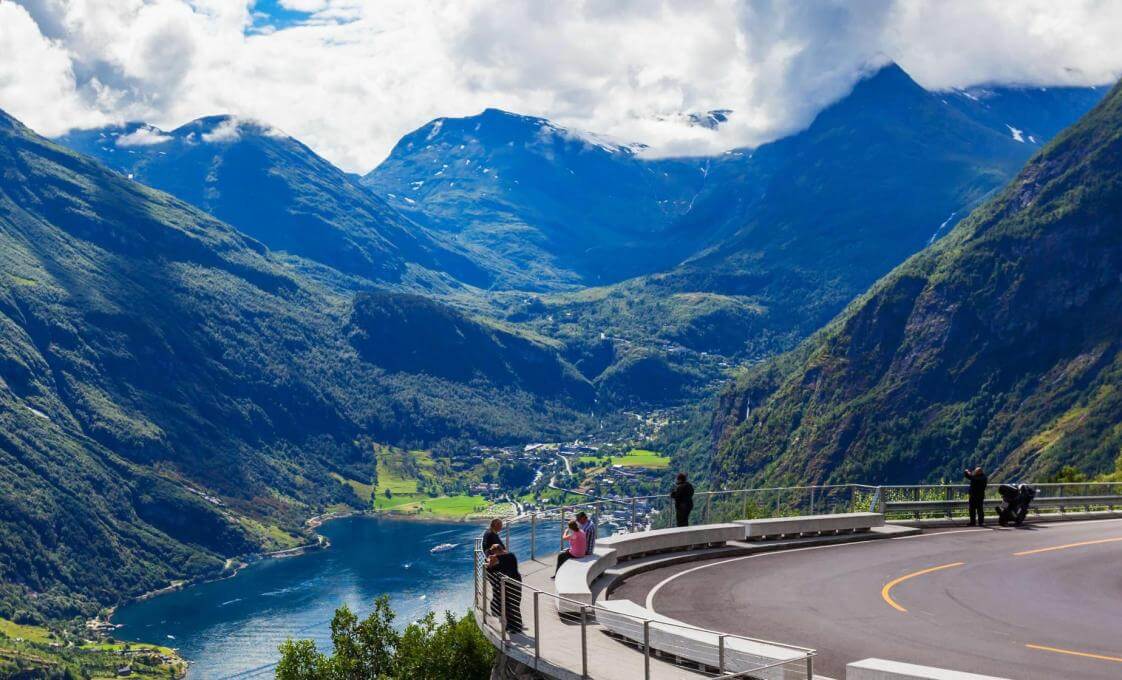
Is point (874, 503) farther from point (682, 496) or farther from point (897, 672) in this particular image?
point (897, 672)

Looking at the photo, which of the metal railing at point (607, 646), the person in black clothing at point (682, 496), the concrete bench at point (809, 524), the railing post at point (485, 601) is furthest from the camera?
the concrete bench at point (809, 524)

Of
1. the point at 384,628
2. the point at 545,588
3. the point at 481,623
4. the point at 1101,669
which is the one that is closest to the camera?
the point at 1101,669

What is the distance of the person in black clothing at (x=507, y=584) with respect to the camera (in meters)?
27.1

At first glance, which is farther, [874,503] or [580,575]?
[874,503]

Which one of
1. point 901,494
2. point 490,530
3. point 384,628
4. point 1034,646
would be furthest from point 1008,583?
point 384,628

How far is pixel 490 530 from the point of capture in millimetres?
32000

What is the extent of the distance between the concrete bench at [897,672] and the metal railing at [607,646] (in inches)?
35.5

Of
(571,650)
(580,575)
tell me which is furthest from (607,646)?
(580,575)

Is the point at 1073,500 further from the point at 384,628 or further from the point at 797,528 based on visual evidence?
the point at 384,628

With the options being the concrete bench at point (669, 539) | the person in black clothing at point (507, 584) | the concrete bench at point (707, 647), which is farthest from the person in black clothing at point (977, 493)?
the concrete bench at point (707, 647)

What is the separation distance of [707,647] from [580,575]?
9575 mm

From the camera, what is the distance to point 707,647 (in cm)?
2331

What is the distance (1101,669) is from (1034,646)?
2469 mm

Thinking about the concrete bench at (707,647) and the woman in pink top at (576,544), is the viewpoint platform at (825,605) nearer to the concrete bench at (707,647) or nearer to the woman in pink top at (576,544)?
the concrete bench at (707,647)
